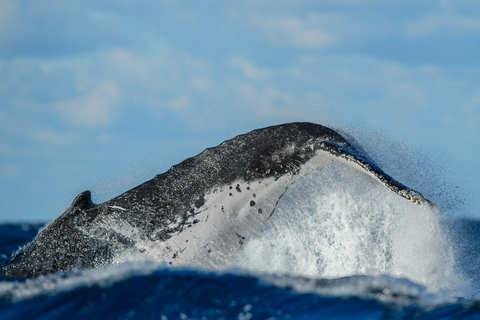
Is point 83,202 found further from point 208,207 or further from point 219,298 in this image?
point 219,298

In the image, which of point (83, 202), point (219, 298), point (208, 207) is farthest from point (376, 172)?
point (83, 202)

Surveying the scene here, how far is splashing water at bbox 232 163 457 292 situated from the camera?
9039mm

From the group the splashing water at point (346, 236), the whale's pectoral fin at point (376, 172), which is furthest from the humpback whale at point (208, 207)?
the splashing water at point (346, 236)

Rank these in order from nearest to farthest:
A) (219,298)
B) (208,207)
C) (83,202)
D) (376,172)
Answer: (219,298) < (376,172) < (208,207) < (83,202)

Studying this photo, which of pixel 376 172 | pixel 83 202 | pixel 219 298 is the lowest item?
pixel 219 298

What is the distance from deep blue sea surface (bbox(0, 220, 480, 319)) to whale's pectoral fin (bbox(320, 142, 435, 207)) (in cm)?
136

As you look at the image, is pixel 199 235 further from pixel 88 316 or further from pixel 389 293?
pixel 389 293

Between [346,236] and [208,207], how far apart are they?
8.85ft

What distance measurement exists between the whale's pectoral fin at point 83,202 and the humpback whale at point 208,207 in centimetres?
41

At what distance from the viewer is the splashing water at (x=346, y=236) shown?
29.7 ft

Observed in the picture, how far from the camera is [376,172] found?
824 cm

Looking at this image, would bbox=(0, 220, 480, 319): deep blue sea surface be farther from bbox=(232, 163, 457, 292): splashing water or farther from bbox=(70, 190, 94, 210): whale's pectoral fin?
bbox=(70, 190, 94, 210): whale's pectoral fin

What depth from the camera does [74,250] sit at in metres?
9.09

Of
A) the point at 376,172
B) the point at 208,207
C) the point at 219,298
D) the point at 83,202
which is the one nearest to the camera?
the point at 219,298
